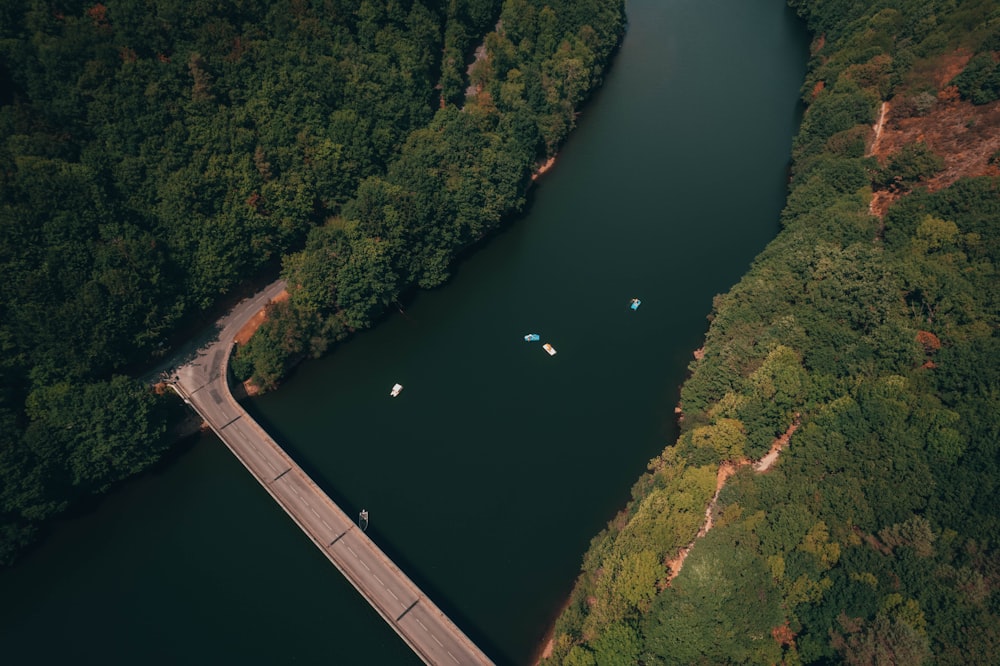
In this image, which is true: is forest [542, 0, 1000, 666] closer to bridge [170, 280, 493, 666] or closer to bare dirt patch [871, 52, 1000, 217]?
bare dirt patch [871, 52, 1000, 217]

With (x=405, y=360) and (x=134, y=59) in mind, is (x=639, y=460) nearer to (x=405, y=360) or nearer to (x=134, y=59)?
(x=405, y=360)

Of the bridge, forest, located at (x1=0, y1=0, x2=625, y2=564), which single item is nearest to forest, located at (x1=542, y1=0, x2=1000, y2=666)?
the bridge

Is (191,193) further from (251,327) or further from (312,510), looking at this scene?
(312,510)

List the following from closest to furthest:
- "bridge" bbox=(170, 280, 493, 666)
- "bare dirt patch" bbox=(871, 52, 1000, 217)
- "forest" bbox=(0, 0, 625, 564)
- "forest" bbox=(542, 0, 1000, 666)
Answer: "forest" bbox=(542, 0, 1000, 666) → "bridge" bbox=(170, 280, 493, 666) → "forest" bbox=(0, 0, 625, 564) → "bare dirt patch" bbox=(871, 52, 1000, 217)

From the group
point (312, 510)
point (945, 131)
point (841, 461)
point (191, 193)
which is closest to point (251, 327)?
point (191, 193)

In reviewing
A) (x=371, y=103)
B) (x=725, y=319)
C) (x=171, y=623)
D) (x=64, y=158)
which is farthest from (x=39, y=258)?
(x=725, y=319)

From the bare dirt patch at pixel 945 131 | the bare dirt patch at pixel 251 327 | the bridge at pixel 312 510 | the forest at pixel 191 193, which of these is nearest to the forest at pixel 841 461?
the bare dirt patch at pixel 945 131
